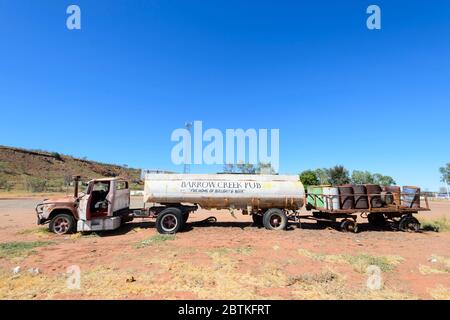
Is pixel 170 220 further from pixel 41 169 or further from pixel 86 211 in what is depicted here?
pixel 41 169

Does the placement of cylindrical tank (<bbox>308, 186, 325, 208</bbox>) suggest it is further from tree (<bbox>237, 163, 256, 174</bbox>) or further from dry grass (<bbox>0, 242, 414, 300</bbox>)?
tree (<bbox>237, 163, 256, 174</bbox>)

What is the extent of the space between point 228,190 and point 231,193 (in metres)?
0.21

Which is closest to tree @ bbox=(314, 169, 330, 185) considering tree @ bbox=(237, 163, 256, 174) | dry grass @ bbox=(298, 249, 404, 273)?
tree @ bbox=(237, 163, 256, 174)

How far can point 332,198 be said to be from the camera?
536 inches

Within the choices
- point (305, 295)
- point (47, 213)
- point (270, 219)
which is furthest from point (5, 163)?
point (305, 295)

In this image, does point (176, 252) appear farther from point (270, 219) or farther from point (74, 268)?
point (270, 219)

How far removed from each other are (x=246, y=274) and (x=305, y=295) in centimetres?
171

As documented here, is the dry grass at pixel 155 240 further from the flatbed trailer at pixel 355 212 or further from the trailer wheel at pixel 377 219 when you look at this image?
the trailer wheel at pixel 377 219

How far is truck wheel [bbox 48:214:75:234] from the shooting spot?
476 inches

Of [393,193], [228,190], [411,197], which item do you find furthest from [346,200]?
[228,190]
